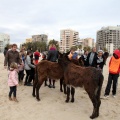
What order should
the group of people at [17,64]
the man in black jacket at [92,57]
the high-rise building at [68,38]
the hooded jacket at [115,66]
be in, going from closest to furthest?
the group of people at [17,64], the hooded jacket at [115,66], the man in black jacket at [92,57], the high-rise building at [68,38]

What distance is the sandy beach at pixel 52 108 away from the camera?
5500mm

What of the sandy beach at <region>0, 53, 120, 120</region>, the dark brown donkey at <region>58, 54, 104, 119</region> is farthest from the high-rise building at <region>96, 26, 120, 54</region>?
the dark brown donkey at <region>58, 54, 104, 119</region>

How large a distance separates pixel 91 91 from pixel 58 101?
174cm

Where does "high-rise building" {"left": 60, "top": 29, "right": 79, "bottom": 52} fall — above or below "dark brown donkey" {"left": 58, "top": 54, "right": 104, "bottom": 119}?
above

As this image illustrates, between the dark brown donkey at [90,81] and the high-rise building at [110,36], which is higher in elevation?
the high-rise building at [110,36]

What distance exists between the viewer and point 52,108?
241 inches

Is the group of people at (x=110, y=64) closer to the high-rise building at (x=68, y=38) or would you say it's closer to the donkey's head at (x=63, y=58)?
the donkey's head at (x=63, y=58)

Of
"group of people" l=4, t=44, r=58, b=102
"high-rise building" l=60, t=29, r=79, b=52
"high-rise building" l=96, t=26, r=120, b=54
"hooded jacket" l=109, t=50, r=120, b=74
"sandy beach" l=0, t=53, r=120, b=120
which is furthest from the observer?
"high-rise building" l=60, t=29, r=79, b=52

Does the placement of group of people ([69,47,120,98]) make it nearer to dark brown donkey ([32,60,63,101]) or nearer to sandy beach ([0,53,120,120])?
sandy beach ([0,53,120,120])

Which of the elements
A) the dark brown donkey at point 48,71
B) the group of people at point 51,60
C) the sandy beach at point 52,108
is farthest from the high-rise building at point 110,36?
the dark brown donkey at point 48,71

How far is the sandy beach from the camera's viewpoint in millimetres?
5500

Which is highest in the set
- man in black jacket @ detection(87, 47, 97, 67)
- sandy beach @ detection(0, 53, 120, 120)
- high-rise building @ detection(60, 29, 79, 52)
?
high-rise building @ detection(60, 29, 79, 52)

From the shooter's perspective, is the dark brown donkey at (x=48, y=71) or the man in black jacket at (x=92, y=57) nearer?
the dark brown donkey at (x=48, y=71)

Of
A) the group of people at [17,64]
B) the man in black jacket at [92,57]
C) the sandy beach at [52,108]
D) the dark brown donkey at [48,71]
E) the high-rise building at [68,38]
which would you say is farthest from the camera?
the high-rise building at [68,38]
